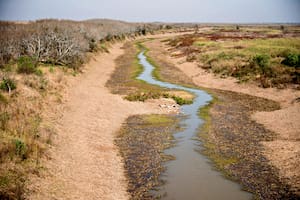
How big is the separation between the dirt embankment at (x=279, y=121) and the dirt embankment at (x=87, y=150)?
7.89 m

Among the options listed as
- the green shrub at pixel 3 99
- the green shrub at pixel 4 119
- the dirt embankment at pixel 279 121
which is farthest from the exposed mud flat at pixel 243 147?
the green shrub at pixel 3 99

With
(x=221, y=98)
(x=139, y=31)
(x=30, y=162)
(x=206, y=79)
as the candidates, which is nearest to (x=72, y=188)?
(x=30, y=162)

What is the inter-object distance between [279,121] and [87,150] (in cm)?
1435

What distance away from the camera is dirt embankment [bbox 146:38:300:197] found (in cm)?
1440

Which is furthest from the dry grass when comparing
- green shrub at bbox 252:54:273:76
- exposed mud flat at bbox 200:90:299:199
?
green shrub at bbox 252:54:273:76

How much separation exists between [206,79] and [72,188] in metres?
29.2

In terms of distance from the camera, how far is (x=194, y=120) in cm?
2227

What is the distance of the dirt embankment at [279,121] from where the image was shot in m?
14.4

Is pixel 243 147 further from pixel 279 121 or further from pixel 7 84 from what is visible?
pixel 7 84

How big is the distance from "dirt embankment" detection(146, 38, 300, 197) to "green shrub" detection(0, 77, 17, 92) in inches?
691

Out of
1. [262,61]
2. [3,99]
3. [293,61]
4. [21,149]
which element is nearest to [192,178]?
[21,149]

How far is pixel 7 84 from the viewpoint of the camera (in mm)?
20641

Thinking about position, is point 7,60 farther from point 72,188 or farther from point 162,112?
point 72,188

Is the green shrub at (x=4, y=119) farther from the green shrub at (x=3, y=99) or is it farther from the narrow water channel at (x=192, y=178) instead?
the narrow water channel at (x=192, y=178)
